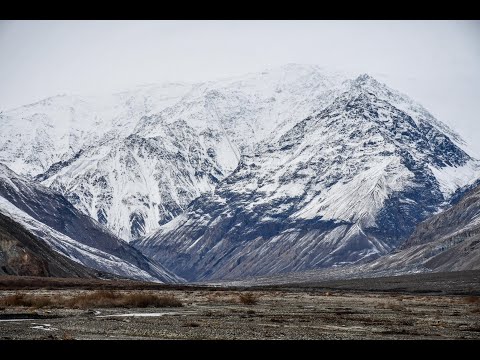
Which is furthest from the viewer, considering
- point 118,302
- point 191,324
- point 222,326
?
point 118,302

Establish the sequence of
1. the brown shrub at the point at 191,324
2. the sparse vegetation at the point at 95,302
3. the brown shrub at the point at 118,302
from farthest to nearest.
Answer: the brown shrub at the point at 118,302 < the sparse vegetation at the point at 95,302 < the brown shrub at the point at 191,324

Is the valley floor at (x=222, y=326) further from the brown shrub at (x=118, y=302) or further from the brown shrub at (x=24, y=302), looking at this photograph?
the brown shrub at (x=118, y=302)

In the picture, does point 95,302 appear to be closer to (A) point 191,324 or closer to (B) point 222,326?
(A) point 191,324

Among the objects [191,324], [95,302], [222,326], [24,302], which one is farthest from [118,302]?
[222,326]

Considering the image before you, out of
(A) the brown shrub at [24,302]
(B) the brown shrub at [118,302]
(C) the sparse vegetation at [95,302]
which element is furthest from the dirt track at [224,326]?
(B) the brown shrub at [118,302]

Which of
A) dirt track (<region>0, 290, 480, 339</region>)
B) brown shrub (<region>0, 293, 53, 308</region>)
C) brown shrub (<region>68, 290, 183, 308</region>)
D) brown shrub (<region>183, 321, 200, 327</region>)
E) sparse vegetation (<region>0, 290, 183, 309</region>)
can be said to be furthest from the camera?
brown shrub (<region>68, 290, 183, 308</region>)

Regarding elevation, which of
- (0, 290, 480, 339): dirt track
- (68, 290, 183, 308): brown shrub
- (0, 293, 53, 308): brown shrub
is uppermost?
(0, 293, 53, 308): brown shrub

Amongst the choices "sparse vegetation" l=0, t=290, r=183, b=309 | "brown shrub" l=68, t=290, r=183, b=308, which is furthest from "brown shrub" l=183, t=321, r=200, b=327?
"brown shrub" l=68, t=290, r=183, b=308

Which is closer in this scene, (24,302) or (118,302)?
(24,302)

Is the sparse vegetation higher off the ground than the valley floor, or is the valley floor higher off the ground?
the sparse vegetation

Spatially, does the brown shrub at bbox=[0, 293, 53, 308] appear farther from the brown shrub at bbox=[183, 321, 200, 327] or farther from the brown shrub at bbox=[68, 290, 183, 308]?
the brown shrub at bbox=[183, 321, 200, 327]

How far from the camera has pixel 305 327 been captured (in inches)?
2288
